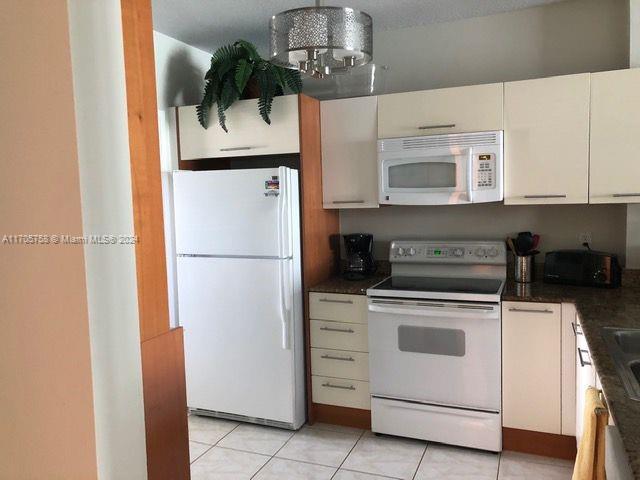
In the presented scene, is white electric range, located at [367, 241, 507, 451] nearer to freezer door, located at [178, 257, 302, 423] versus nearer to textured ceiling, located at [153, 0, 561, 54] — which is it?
freezer door, located at [178, 257, 302, 423]

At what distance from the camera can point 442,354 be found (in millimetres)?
2891

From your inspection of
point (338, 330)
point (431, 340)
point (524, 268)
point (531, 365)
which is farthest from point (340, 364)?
point (524, 268)

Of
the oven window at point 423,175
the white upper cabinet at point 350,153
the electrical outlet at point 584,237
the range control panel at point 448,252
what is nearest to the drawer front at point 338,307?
the range control panel at point 448,252

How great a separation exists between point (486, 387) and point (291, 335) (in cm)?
113

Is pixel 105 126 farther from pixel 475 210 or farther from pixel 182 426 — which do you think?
pixel 475 210

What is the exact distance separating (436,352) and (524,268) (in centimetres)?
75

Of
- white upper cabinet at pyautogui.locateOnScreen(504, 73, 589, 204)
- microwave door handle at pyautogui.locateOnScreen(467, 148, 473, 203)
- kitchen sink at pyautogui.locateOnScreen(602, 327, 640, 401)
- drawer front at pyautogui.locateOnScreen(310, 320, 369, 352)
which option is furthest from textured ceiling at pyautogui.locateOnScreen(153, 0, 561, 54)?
kitchen sink at pyautogui.locateOnScreen(602, 327, 640, 401)

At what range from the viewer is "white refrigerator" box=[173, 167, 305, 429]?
3.13 metres

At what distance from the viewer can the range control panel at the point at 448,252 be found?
125 inches

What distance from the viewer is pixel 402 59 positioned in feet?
11.5

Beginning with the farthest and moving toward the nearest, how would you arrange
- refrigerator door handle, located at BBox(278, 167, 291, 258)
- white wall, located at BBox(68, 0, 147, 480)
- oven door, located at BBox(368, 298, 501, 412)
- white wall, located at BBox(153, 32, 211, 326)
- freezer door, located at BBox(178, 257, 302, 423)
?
white wall, located at BBox(153, 32, 211, 326), freezer door, located at BBox(178, 257, 302, 423), refrigerator door handle, located at BBox(278, 167, 291, 258), oven door, located at BBox(368, 298, 501, 412), white wall, located at BBox(68, 0, 147, 480)

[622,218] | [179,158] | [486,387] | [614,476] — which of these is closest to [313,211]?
[179,158]

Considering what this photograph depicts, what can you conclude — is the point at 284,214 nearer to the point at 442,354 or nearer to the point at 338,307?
the point at 338,307

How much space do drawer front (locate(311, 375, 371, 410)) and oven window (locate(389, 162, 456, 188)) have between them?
1212mm
